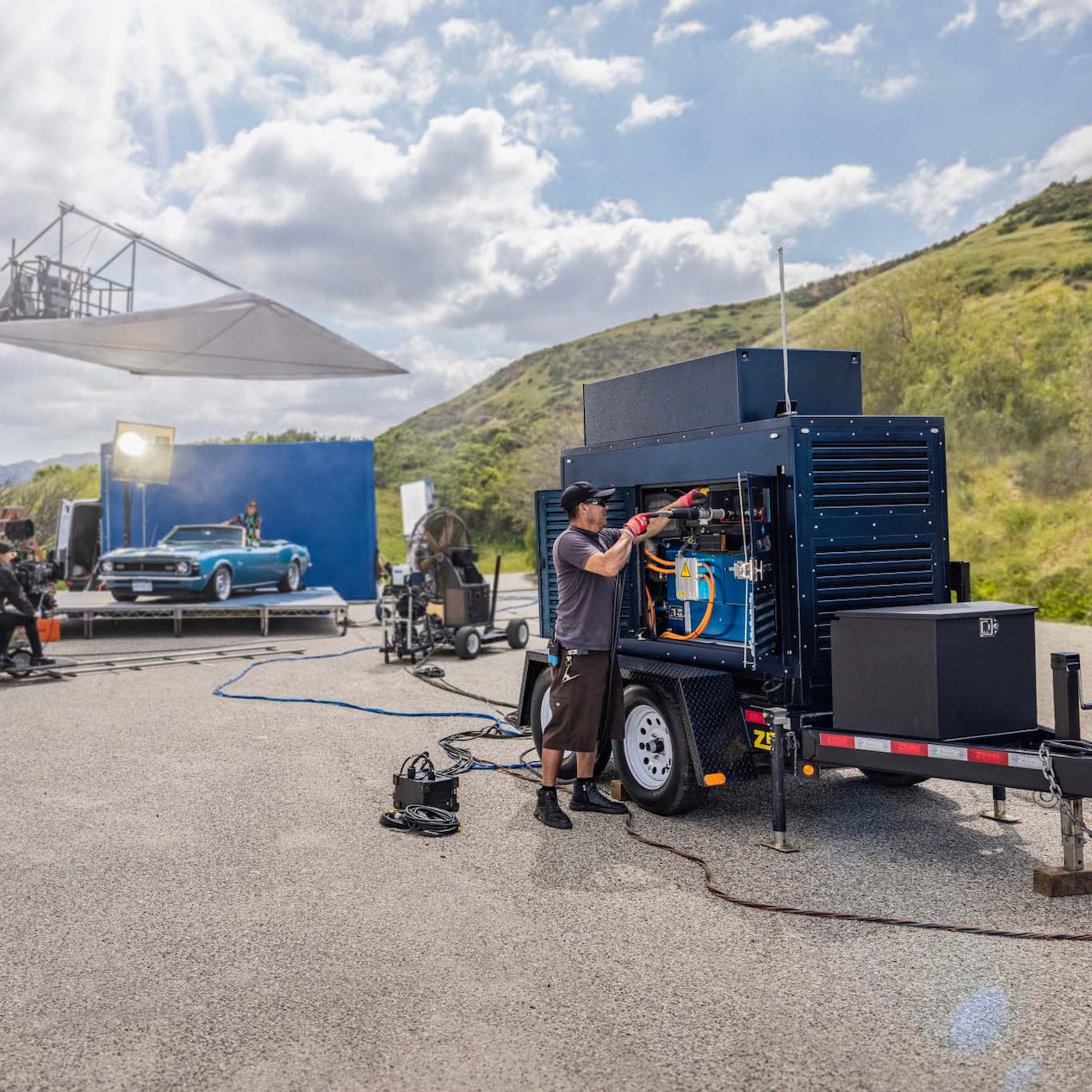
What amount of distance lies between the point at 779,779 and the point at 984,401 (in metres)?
31.9

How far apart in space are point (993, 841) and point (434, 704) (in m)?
5.40

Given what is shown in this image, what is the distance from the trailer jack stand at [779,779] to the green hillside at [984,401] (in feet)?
45.5

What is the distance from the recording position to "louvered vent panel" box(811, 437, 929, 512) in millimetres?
5359

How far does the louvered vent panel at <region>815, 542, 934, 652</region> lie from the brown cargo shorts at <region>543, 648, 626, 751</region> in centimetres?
118

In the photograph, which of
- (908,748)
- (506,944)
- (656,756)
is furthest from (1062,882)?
(506,944)

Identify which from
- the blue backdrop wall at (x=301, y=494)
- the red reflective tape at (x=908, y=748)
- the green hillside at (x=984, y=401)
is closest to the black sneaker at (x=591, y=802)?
the red reflective tape at (x=908, y=748)

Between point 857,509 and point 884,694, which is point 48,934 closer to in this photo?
point 884,694

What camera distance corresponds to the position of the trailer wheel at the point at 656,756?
5.51m

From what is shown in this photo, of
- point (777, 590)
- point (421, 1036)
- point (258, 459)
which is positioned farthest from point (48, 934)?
point (258, 459)

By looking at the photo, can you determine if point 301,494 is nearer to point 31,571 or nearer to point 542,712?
point 31,571

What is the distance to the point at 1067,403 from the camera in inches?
1236

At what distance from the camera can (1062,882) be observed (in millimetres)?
4375

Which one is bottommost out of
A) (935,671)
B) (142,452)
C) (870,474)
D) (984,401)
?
(935,671)

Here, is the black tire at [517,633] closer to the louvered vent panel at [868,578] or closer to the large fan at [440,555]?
the large fan at [440,555]
